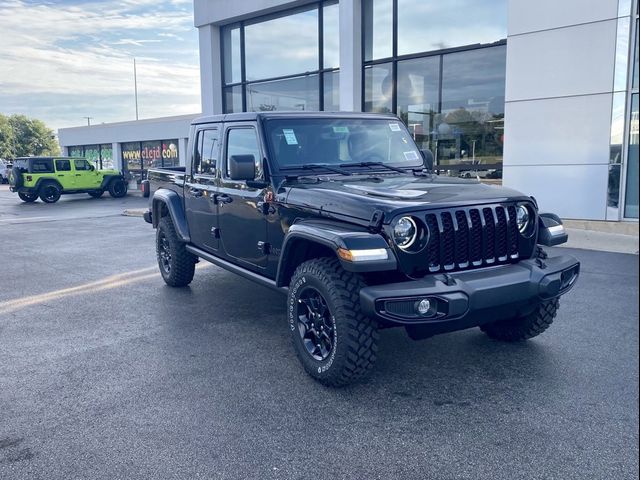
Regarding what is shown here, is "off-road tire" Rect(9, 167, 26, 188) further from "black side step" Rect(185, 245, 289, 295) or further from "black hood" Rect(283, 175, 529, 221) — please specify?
"black hood" Rect(283, 175, 529, 221)

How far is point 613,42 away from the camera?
33.5 ft

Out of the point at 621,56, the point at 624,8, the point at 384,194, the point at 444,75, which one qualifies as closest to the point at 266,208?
the point at 384,194

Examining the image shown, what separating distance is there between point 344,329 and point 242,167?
162 cm

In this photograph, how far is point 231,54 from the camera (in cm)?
1881

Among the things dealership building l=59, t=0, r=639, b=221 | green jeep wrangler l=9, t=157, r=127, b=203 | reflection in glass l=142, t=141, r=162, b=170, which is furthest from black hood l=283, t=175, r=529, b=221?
reflection in glass l=142, t=141, r=162, b=170

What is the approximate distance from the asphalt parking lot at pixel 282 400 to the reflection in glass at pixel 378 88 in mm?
9721

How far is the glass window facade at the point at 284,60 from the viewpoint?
16.2m

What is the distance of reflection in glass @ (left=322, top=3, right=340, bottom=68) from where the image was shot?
15883 mm

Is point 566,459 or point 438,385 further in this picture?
point 438,385

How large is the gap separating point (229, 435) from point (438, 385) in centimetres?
151

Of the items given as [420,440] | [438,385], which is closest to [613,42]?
[438,385]

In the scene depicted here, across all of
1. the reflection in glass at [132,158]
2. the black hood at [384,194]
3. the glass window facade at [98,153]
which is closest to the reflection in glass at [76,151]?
the glass window facade at [98,153]

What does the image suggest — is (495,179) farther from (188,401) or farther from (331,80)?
(188,401)

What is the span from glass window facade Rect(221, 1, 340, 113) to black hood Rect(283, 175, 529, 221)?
12.1 metres
